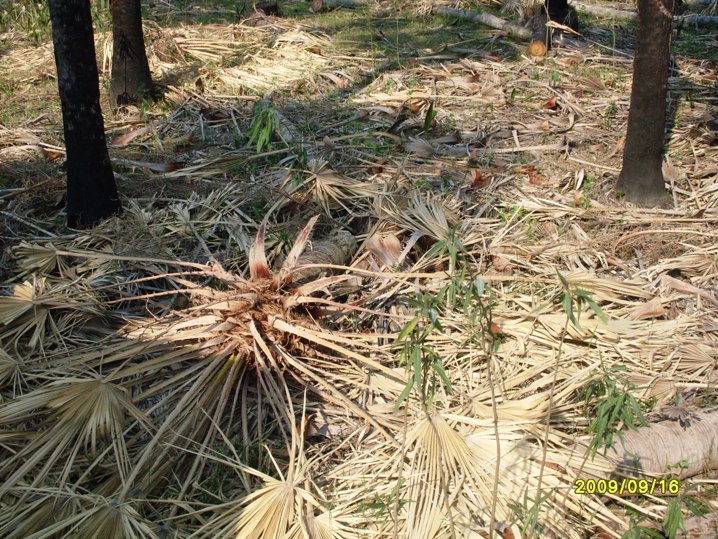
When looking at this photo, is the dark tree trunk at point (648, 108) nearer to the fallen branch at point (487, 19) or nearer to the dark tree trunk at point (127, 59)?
the fallen branch at point (487, 19)

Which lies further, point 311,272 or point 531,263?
point 531,263

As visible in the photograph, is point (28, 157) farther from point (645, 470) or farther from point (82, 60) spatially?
point (645, 470)

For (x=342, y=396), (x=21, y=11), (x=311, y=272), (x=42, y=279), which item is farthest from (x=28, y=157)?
(x=21, y=11)

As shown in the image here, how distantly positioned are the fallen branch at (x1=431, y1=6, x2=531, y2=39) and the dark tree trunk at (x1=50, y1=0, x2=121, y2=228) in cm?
528

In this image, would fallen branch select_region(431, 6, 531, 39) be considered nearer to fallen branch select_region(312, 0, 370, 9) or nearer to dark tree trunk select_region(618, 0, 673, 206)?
Answer: fallen branch select_region(312, 0, 370, 9)

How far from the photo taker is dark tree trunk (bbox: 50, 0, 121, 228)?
4531mm

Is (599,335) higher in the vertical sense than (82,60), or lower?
lower

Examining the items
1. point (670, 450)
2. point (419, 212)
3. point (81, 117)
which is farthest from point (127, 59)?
point (670, 450)

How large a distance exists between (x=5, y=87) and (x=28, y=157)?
210 cm

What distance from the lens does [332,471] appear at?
3270 millimetres
